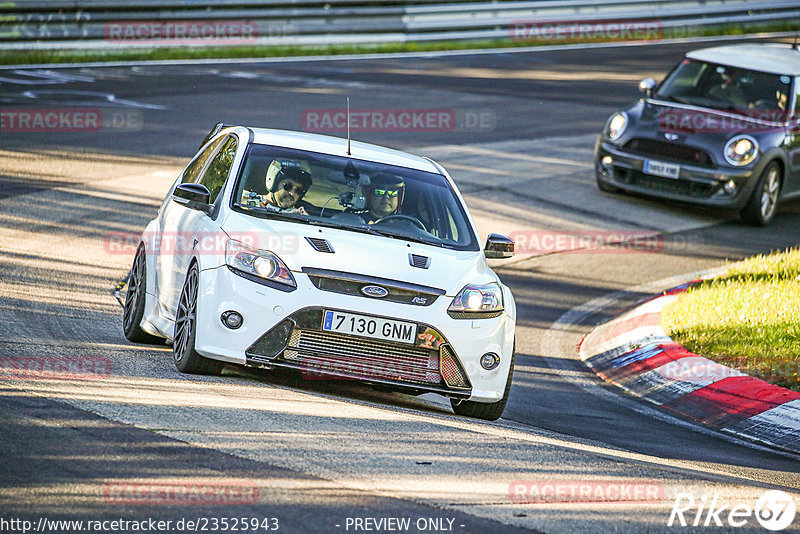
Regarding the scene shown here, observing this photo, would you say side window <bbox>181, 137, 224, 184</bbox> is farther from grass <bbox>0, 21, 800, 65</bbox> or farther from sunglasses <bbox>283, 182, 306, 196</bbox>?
grass <bbox>0, 21, 800, 65</bbox>

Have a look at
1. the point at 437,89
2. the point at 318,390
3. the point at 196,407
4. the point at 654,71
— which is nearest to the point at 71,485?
the point at 196,407

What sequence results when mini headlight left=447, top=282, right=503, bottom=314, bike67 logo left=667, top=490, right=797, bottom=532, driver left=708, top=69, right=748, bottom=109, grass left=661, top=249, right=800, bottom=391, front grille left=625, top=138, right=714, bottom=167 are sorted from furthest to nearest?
driver left=708, top=69, right=748, bottom=109 → front grille left=625, top=138, right=714, bottom=167 → grass left=661, top=249, right=800, bottom=391 → mini headlight left=447, top=282, right=503, bottom=314 → bike67 logo left=667, top=490, right=797, bottom=532

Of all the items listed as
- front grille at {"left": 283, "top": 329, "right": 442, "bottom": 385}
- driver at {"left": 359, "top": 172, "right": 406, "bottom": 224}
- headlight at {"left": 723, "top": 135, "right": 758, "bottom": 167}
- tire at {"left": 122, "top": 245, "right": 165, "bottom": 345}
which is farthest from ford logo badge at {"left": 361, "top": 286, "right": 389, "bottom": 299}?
headlight at {"left": 723, "top": 135, "right": 758, "bottom": 167}

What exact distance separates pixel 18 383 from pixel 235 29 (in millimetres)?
19901

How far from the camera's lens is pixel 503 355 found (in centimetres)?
717

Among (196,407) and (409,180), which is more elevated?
(409,180)

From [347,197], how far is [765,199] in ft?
28.1

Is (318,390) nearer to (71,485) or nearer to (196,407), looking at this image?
(196,407)

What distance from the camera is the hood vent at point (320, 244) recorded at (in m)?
6.98

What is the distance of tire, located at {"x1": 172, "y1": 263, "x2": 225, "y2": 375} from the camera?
693 centimetres

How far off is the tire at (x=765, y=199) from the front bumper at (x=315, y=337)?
343 inches

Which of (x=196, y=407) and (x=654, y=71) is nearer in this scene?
(x=196, y=407)

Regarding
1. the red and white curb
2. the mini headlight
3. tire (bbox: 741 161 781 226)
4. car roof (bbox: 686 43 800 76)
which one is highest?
car roof (bbox: 686 43 800 76)

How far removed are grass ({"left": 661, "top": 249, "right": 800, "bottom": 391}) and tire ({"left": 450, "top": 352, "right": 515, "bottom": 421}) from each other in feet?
8.08
